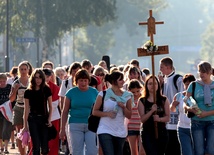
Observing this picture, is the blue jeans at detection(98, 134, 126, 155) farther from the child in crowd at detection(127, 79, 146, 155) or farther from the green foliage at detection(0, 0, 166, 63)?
the green foliage at detection(0, 0, 166, 63)

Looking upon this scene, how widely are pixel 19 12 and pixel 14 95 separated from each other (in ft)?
150

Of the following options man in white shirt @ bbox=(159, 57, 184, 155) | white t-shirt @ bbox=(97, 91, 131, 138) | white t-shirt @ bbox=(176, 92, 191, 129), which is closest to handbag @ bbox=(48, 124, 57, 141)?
man in white shirt @ bbox=(159, 57, 184, 155)

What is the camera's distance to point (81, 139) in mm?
13055

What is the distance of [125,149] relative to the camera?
15.1 metres

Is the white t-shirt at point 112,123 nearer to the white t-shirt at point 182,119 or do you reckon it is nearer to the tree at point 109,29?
the white t-shirt at point 182,119

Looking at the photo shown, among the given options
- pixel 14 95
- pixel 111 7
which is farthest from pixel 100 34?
pixel 14 95

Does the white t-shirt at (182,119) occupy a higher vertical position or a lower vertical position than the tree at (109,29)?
lower

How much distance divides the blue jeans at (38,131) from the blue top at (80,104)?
3.85 feet

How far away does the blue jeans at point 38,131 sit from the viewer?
14.2 meters

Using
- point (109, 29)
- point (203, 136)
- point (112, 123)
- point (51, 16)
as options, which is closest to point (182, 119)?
point (203, 136)

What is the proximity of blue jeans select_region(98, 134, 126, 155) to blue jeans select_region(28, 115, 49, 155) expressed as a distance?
220 cm

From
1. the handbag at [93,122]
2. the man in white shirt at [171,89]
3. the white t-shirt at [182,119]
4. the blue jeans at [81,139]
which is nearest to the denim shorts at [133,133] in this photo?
Answer: the man in white shirt at [171,89]

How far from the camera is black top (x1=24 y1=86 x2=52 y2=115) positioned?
46.4ft

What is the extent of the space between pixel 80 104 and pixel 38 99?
1267 millimetres
